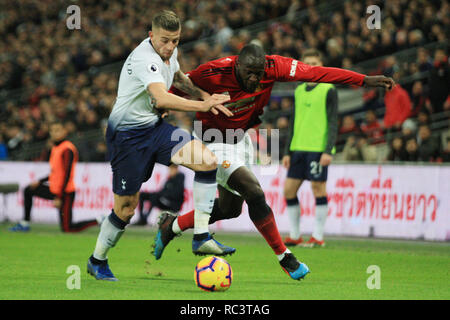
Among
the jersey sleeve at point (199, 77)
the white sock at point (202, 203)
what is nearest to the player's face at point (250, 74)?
the jersey sleeve at point (199, 77)

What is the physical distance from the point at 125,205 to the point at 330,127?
484cm

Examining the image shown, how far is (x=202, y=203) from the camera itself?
284 inches

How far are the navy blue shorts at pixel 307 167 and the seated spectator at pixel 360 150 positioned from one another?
367 centimetres

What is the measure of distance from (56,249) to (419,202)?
625cm

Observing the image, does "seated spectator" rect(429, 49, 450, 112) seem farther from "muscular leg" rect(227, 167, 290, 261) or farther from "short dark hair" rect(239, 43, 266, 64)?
"muscular leg" rect(227, 167, 290, 261)

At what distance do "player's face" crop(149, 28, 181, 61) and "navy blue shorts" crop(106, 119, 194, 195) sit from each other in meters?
0.69

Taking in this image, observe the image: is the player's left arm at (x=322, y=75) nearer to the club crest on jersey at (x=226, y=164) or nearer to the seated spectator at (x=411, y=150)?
the club crest on jersey at (x=226, y=164)

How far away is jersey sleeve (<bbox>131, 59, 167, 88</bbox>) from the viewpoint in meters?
6.58

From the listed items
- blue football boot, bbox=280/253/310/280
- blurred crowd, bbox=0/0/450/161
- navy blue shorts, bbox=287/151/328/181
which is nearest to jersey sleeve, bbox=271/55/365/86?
blue football boot, bbox=280/253/310/280

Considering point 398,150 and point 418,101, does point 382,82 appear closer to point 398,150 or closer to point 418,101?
point 398,150

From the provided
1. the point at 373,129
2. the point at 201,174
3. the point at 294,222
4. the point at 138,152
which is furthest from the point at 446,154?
the point at 138,152

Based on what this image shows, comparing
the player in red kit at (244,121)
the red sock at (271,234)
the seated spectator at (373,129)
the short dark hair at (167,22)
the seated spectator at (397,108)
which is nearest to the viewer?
the short dark hair at (167,22)

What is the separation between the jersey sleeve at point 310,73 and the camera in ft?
23.5

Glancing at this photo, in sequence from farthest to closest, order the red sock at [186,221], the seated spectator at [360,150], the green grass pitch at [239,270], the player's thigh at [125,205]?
the seated spectator at [360,150]
the red sock at [186,221]
the player's thigh at [125,205]
the green grass pitch at [239,270]
